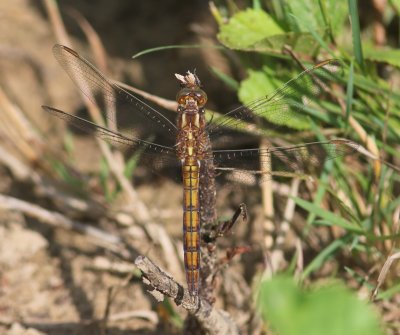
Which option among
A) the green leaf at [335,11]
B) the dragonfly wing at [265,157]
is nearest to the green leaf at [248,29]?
the green leaf at [335,11]

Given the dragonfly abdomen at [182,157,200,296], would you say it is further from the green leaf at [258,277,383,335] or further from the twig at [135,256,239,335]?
the green leaf at [258,277,383,335]

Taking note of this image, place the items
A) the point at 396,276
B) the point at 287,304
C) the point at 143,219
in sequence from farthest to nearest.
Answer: the point at 143,219, the point at 396,276, the point at 287,304

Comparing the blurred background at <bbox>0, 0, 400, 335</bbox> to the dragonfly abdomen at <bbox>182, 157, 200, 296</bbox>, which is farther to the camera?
the blurred background at <bbox>0, 0, 400, 335</bbox>

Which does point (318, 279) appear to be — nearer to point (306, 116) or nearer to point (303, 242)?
point (303, 242)

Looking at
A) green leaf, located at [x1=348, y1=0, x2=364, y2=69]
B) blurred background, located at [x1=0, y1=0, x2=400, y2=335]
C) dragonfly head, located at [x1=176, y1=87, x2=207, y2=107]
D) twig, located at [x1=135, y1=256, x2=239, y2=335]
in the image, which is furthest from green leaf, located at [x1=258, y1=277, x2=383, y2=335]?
green leaf, located at [x1=348, y1=0, x2=364, y2=69]

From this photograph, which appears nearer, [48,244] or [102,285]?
[102,285]

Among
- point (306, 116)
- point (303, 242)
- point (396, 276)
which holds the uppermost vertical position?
point (306, 116)

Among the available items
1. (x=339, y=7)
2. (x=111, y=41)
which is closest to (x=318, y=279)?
(x=339, y=7)
